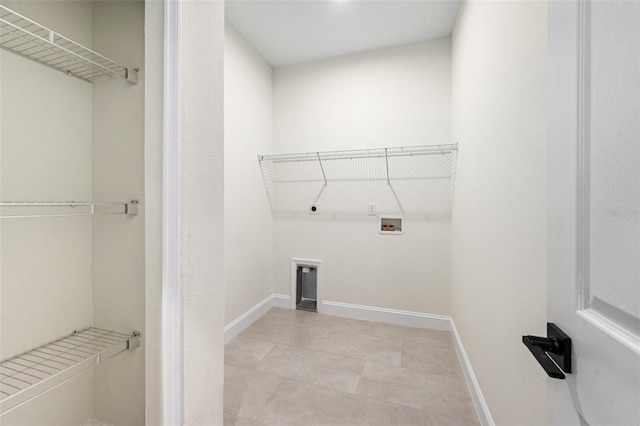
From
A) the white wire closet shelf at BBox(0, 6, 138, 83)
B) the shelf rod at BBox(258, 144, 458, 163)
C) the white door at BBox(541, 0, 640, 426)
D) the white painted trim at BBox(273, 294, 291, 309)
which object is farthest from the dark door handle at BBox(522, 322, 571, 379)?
the white painted trim at BBox(273, 294, 291, 309)

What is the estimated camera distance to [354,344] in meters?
2.23

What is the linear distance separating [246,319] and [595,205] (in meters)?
2.58

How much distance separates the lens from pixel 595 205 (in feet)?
1.50

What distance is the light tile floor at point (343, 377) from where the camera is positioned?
1.48m

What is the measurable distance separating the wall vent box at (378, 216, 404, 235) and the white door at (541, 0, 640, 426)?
6.70 feet

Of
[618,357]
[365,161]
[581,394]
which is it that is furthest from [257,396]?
[365,161]

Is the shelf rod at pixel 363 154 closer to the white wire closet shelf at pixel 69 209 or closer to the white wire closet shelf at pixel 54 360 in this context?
the white wire closet shelf at pixel 69 209

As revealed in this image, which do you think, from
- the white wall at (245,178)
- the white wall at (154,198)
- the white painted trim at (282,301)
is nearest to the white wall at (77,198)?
the white wall at (154,198)

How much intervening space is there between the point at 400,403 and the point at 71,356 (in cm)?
168

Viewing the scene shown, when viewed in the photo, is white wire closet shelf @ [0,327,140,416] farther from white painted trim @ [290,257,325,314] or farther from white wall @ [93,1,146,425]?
white painted trim @ [290,257,325,314]

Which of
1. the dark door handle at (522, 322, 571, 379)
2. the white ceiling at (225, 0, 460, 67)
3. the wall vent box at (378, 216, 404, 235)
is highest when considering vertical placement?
the white ceiling at (225, 0, 460, 67)

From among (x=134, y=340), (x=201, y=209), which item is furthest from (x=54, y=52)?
(x=134, y=340)

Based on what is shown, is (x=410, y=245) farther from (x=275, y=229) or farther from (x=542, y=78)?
(x=542, y=78)

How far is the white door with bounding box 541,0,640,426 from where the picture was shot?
0.38m
